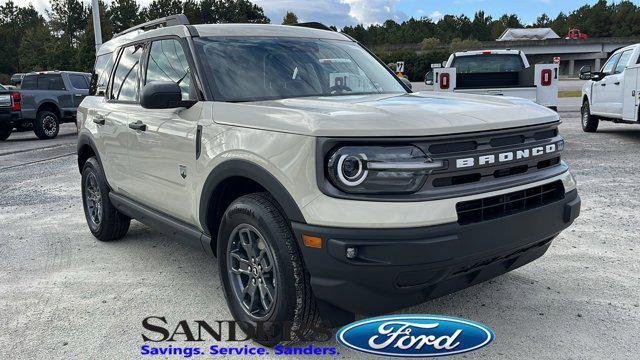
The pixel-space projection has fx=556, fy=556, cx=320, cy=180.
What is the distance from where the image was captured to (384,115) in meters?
2.70

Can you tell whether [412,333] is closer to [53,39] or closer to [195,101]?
[195,101]

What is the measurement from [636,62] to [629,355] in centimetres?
910

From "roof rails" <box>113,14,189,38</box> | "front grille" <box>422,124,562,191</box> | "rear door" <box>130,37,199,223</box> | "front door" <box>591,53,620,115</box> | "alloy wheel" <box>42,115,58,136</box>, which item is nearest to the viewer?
"front grille" <box>422,124,562,191</box>

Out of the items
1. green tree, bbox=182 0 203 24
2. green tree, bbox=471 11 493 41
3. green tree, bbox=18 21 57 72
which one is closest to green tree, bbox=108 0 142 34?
green tree, bbox=182 0 203 24

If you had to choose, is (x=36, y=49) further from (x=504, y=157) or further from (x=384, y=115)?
(x=504, y=157)

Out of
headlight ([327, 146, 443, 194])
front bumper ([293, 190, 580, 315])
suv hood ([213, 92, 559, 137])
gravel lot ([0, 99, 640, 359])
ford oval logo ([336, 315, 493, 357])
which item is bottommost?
gravel lot ([0, 99, 640, 359])

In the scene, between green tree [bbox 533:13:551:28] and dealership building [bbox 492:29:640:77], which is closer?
dealership building [bbox 492:29:640:77]

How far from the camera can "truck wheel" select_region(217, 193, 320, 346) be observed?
278 cm

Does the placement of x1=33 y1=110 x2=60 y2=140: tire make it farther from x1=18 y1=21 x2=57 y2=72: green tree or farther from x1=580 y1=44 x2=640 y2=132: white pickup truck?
x1=18 y1=21 x2=57 y2=72: green tree

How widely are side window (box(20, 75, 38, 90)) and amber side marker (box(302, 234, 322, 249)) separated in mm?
17089

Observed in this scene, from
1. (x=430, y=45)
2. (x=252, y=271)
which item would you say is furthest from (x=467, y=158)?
(x=430, y=45)

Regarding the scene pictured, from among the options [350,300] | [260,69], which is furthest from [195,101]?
[350,300]

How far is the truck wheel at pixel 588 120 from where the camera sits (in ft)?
41.6

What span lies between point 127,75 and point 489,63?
364 inches
